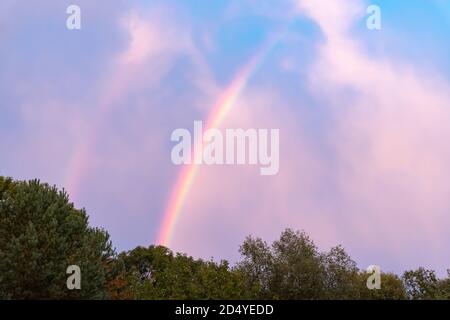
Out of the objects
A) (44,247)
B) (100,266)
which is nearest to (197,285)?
(100,266)

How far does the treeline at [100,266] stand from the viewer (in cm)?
5803

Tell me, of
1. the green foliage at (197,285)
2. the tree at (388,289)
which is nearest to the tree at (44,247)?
the green foliage at (197,285)

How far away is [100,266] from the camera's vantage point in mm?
63031

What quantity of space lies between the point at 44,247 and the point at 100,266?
19.9 ft

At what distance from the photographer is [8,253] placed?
57719 mm

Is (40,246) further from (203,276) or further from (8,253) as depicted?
(203,276)

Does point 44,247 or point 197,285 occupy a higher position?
point 44,247

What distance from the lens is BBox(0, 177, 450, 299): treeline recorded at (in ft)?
190

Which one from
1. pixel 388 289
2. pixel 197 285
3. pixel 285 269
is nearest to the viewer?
pixel 197 285

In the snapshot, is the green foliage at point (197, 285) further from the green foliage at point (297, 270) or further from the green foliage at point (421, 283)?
the green foliage at point (421, 283)

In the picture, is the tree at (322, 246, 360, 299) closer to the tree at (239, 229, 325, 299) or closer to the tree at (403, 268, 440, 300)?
the tree at (239, 229, 325, 299)

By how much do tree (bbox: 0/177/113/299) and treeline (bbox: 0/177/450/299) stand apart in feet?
0.27

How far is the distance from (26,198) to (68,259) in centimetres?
725

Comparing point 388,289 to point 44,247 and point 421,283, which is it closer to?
point 421,283
